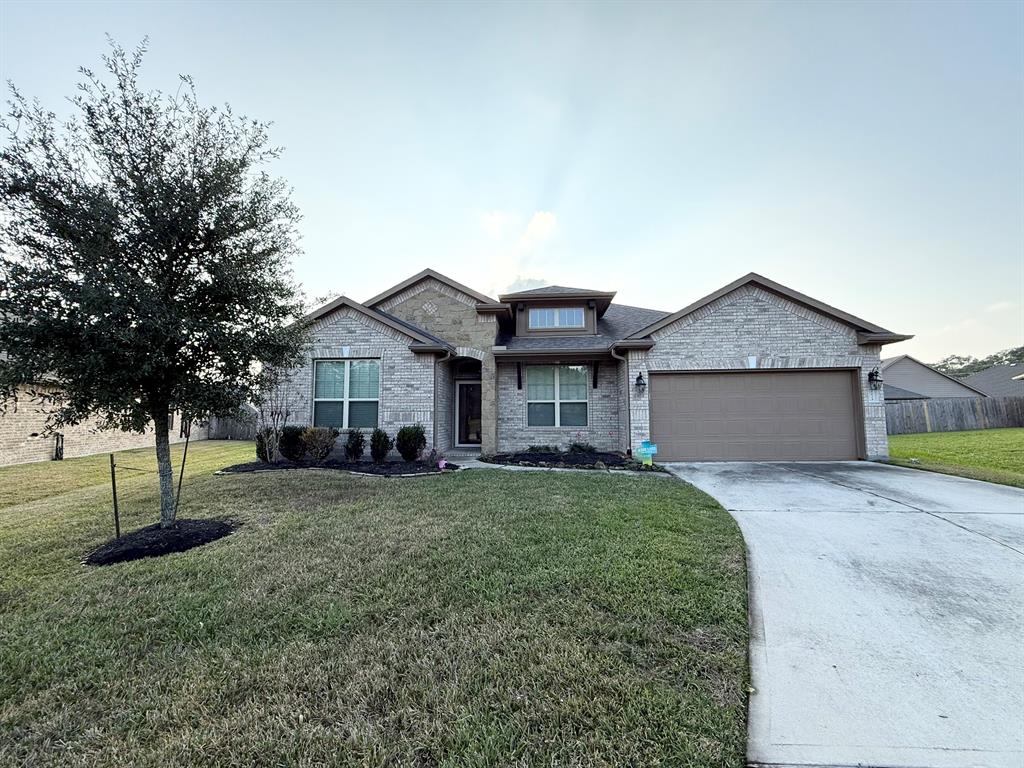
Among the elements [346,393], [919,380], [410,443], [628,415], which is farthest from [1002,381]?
[346,393]

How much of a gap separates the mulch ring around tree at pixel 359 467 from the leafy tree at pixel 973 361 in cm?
6173

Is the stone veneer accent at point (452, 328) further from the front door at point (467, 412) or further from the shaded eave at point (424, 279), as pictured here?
the front door at point (467, 412)

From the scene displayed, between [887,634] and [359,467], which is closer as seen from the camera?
[887,634]

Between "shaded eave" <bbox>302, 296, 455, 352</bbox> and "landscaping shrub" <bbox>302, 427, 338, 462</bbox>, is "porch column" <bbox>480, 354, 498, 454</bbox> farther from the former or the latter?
"landscaping shrub" <bbox>302, 427, 338, 462</bbox>

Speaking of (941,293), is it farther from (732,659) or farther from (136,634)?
(136,634)

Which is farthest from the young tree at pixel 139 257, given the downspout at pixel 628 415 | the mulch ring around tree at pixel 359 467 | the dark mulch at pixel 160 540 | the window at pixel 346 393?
the downspout at pixel 628 415

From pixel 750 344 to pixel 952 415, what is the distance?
57.3 feet

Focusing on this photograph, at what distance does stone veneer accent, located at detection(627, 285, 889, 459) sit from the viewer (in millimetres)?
10367

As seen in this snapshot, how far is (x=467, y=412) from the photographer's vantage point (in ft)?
44.2

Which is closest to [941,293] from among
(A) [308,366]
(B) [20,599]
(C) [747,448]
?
(C) [747,448]

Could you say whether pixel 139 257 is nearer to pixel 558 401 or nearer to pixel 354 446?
pixel 354 446

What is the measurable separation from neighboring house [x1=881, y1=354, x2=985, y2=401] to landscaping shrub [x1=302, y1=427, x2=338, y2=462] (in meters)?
33.8

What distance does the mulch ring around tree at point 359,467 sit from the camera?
8903 mm

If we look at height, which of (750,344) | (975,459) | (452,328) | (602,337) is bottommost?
(975,459)
